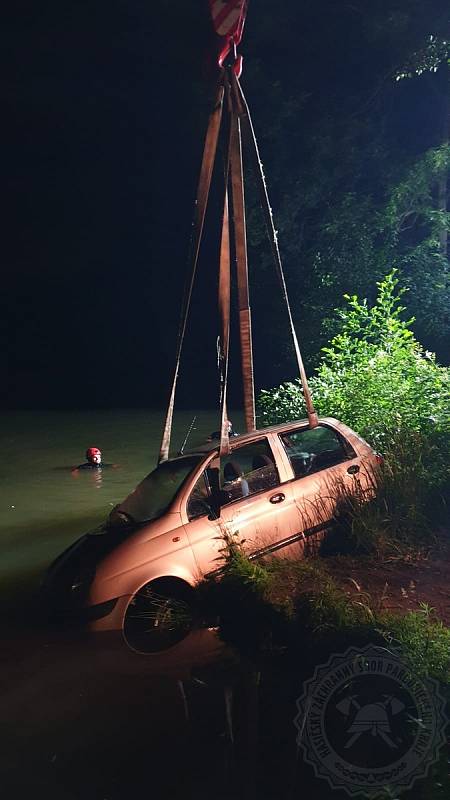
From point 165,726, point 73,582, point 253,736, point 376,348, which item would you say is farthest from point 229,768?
point 376,348

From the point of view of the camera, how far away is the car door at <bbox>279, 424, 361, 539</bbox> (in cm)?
801

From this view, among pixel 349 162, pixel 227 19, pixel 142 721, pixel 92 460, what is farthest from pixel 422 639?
pixel 349 162

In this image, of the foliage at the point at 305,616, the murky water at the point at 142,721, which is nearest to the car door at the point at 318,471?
the foliage at the point at 305,616

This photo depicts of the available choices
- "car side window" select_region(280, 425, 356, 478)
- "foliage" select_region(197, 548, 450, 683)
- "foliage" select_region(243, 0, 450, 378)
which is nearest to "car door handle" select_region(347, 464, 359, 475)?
"car side window" select_region(280, 425, 356, 478)

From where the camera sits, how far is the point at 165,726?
213 inches

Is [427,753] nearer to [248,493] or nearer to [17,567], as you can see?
[248,493]

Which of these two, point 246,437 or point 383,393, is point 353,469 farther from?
point 383,393

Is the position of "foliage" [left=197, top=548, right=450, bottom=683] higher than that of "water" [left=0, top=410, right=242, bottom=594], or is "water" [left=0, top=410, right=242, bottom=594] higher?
"water" [left=0, top=410, right=242, bottom=594]

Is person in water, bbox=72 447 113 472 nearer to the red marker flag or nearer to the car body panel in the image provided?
the car body panel

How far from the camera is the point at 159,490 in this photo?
792 centimetres

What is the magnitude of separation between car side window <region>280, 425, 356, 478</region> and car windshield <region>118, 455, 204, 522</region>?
116 centimetres

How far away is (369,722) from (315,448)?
13.6 feet

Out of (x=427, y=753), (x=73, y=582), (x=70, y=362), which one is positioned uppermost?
(x=70, y=362)

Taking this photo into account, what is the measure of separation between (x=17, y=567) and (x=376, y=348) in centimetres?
668
